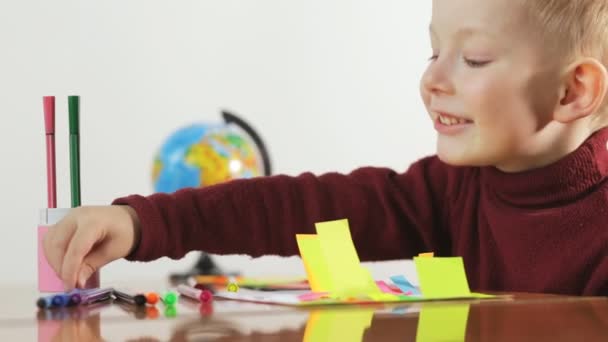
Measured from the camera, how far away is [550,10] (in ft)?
3.01

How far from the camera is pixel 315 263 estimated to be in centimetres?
80

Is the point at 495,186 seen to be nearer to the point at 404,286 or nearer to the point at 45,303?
the point at 404,286

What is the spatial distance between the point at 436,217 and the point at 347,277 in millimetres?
403

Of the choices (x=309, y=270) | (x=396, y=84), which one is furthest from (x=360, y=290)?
(x=396, y=84)

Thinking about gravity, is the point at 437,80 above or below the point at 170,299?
above

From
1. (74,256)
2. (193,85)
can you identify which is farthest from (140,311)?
(193,85)

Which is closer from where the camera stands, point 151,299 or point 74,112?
point 151,299

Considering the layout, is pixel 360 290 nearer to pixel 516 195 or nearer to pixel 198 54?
pixel 516 195

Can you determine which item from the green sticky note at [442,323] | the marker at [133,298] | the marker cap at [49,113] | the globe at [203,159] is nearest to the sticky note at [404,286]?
the green sticky note at [442,323]

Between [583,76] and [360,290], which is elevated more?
[583,76]

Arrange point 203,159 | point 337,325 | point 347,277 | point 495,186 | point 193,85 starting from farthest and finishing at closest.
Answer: point 193,85
point 203,159
point 495,186
point 347,277
point 337,325

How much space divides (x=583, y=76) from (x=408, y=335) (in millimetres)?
505

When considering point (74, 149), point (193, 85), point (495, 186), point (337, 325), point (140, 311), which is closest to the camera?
point (337, 325)

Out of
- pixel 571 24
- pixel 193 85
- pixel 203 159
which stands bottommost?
pixel 203 159
